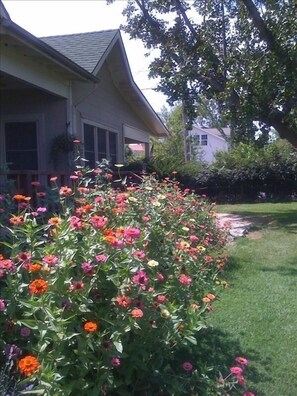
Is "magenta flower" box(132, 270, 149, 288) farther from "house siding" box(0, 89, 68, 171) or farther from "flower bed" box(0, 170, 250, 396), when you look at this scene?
"house siding" box(0, 89, 68, 171)

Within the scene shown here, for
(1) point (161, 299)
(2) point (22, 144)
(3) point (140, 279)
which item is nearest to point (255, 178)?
(2) point (22, 144)

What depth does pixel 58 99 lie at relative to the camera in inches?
416

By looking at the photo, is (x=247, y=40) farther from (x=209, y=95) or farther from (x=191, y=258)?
(x=191, y=258)

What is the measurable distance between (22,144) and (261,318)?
7.31 meters

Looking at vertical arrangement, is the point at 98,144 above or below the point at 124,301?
above

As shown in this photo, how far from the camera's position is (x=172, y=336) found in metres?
2.63

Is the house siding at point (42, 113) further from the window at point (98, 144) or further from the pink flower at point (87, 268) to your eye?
the pink flower at point (87, 268)

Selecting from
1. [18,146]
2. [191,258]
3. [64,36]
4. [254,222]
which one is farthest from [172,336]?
[64,36]

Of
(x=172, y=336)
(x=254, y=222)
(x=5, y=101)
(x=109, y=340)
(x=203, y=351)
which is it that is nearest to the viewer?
(x=109, y=340)

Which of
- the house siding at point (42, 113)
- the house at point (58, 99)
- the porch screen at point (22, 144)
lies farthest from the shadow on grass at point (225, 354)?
the porch screen at point (22, 144)

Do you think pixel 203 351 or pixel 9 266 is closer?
pixel 9 266

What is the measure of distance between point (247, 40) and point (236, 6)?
1360 mm

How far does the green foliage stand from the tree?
17.9ft

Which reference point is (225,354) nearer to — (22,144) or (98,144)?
(22,144)
